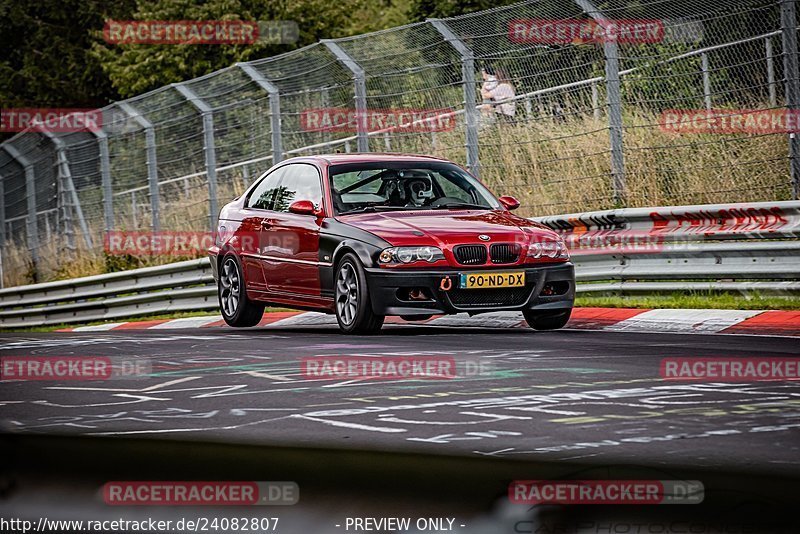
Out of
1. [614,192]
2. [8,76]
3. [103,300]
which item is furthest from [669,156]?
[8,76]

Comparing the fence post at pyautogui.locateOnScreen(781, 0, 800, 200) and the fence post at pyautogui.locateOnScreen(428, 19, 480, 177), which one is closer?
the fence post at pyautogui.locateOnScreen(781, 0, 800, 200)

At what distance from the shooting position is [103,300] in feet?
67.5

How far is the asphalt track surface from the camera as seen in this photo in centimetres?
597

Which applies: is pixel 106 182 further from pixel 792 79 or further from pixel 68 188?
pixel 792 79

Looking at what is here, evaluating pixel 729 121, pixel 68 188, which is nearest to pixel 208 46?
pixel 68 188

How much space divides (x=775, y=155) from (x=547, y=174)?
9.48ft

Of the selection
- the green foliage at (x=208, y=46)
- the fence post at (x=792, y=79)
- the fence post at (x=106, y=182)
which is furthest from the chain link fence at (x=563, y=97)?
the green foliage at (x=208, y=46)

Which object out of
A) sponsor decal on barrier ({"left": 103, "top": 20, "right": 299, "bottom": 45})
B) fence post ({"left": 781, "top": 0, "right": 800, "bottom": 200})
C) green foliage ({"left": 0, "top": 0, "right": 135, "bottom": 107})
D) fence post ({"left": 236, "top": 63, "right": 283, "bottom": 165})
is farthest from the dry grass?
green foliage ({"left": 0, "top": 0, "right": 135, "bottom": 107})

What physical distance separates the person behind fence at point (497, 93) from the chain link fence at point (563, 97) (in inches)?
0.9

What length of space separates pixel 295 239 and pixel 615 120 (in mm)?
3709

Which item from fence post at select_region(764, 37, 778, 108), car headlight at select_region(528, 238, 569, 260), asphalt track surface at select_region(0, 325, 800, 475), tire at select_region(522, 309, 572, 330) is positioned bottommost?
asphalt track surface at select_region(0, 325, 800, 475)

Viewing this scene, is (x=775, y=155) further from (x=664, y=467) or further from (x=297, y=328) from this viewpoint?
(x=664, y=467)

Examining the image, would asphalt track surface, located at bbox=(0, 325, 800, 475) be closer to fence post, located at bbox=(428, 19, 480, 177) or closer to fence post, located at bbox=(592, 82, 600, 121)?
fence post, located at bbox=(592, 82, 600, 121)

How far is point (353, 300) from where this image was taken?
450 inches
